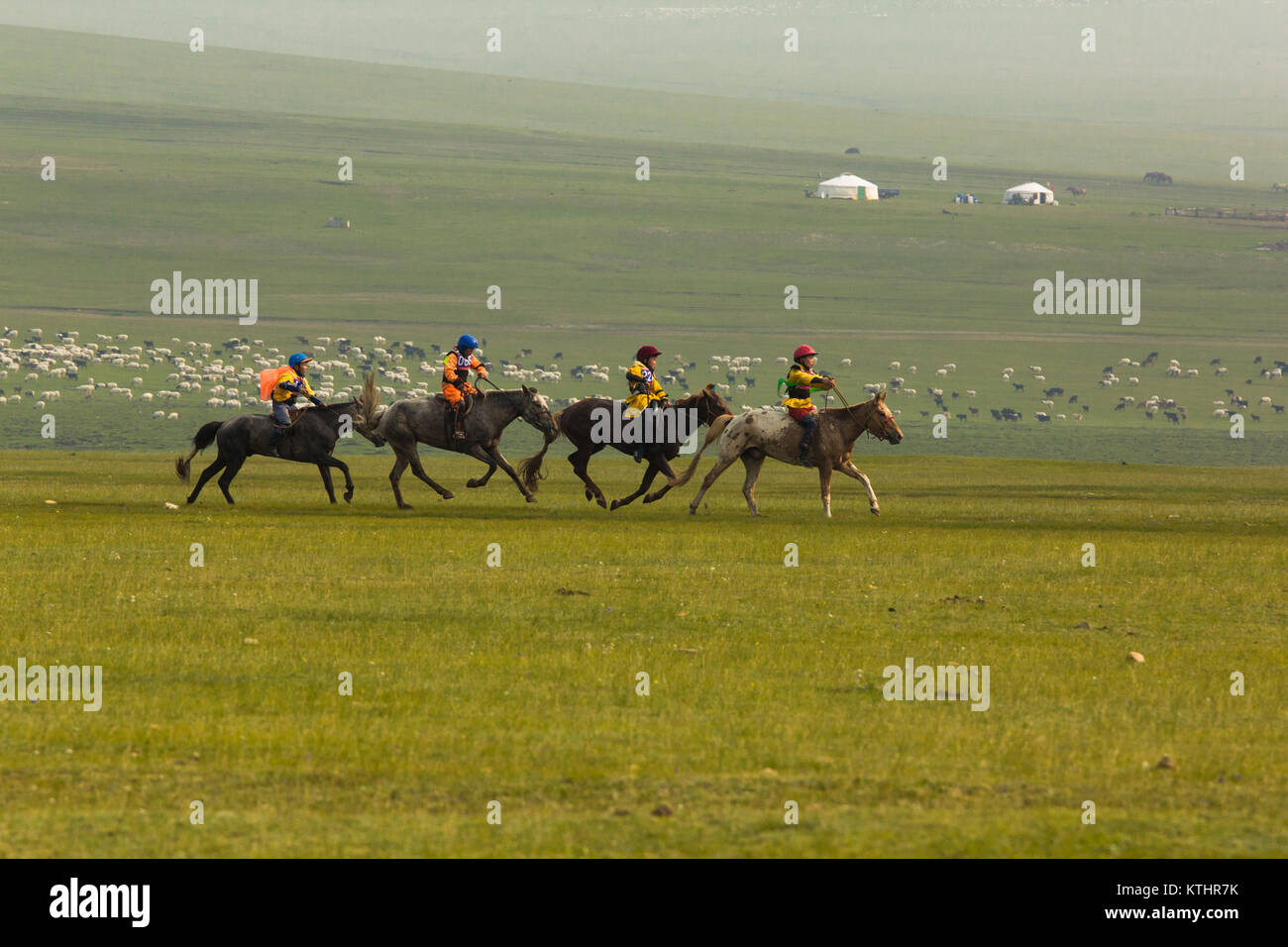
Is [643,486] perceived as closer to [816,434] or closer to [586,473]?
[586,473]

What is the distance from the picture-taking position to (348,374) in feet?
357

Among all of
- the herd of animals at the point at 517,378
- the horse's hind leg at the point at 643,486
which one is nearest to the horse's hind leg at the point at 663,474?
the horse's hind leg at the point at 643,486

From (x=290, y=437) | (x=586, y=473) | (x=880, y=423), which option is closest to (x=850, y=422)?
(x=880, y=423)

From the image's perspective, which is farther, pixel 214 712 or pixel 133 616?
pixel 133 616

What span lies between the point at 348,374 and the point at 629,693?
9650cm

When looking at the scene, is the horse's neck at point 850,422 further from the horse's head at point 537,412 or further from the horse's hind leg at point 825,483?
the horse's head at point 537,412

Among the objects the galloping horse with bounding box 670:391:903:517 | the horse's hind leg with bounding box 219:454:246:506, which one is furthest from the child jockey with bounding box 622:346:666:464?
the horse's hind leg with bounding box 219:454:246:506

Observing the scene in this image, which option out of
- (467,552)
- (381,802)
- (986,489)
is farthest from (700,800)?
(986,489)

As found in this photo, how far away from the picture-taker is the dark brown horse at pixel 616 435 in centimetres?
3173

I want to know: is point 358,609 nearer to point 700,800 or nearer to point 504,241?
point 700,800

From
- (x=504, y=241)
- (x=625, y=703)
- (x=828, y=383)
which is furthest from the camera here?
(x=504, y=241)

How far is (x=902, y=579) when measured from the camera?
22.0m
